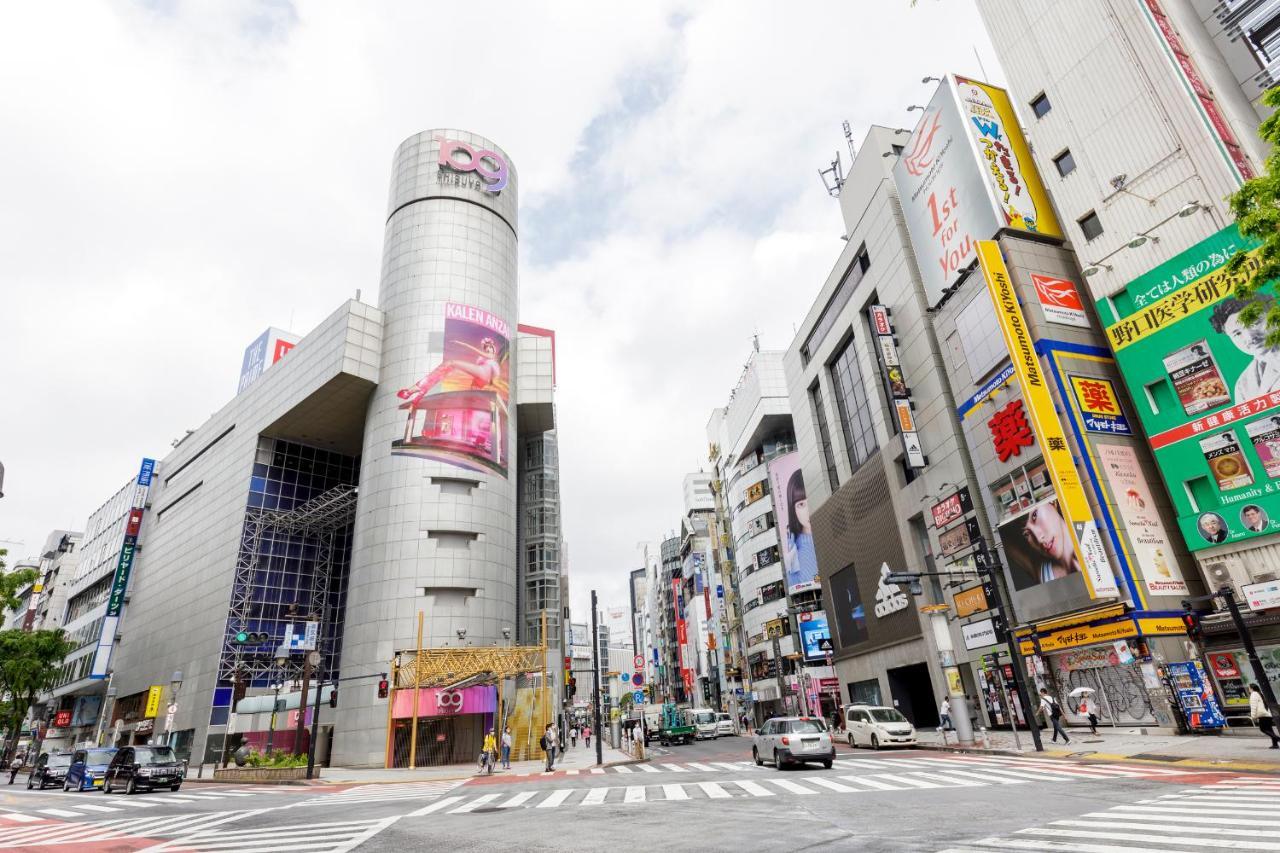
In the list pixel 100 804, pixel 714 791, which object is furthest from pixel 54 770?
pixel 714 791

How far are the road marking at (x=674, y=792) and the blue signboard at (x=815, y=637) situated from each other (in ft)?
157

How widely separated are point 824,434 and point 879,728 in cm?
3062

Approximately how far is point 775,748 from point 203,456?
68658 mm

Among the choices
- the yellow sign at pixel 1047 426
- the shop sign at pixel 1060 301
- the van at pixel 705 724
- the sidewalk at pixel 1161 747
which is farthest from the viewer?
the van at pixel 705 724

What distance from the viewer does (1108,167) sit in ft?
104

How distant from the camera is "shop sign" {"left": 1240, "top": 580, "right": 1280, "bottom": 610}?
23.7 m

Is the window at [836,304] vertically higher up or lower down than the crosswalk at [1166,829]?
higher up

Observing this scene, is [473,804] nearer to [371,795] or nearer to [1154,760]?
[371,795]

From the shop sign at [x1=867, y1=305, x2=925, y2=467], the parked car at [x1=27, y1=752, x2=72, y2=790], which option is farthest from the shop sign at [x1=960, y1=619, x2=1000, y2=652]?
the parked car at [x1=27, y1=752, x2=72, y2=790]

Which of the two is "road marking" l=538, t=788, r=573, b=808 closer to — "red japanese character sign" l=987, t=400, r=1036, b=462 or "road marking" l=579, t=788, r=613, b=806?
"road marking" l=579, t=788, r=613, b=806

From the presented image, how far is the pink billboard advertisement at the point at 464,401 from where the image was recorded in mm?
50000

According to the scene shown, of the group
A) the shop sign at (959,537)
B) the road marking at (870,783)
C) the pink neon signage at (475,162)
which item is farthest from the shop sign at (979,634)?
the pink neon signage at (475,162)

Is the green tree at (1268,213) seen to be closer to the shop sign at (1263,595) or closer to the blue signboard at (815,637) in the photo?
the shop sign at (1263,595)

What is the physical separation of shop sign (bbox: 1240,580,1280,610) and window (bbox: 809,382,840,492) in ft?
96.9
